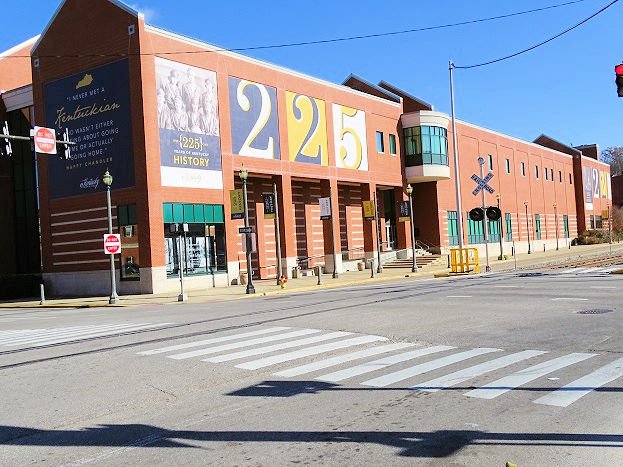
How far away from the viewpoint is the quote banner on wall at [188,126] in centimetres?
3328

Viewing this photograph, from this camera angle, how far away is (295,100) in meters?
41.8

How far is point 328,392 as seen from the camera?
7.83m

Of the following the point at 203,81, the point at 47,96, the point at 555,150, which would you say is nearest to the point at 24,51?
the point at 47,96

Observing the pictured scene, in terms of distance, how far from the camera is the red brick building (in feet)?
108

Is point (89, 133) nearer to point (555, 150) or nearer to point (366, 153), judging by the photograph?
point (366, 153)

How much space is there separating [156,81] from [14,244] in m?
17.1

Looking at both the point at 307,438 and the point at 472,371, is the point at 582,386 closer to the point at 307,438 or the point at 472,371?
the point at 472,371

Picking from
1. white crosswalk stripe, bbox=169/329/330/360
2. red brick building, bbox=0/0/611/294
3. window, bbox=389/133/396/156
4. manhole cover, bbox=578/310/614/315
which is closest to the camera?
white crosswalk stripe, bbox=169/329/330/360

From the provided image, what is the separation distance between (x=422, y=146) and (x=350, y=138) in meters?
8.58

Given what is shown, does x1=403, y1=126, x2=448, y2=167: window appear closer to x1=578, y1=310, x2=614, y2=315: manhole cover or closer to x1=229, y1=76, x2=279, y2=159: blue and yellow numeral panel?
x1=229, y1=76, x2=279, y2=159: blue and yellow numeral panel

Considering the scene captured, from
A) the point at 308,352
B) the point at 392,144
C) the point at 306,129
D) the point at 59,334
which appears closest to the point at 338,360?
the point at 308,352

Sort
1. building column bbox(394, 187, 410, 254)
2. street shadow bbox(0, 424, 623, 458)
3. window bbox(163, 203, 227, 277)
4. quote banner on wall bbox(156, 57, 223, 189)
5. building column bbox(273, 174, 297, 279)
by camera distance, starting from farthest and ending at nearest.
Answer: building column bbox(394, 187, 410, 254) < building column bbox(273, 174, 297, 279) < window bbox(163, 203, 227, 277) < quote banner on wall bbox(156, 57, 223, 189) < street shadow bbox(0, 424, 623, 458)

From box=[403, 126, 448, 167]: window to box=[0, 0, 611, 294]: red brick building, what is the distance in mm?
4527

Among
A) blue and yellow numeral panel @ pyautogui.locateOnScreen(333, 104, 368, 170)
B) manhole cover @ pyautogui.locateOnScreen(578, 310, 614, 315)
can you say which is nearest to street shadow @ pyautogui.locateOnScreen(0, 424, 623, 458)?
manhole cover @ pyautogui.locateOnScreen(578, 310, 614, 315)
